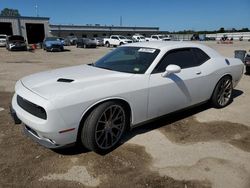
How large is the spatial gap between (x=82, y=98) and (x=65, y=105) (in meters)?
0.25

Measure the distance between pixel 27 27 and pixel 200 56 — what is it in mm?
49612

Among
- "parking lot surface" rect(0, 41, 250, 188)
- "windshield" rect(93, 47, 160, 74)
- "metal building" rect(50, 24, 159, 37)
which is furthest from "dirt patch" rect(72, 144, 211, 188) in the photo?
"metal building" rect(50, 24, 159, 37)

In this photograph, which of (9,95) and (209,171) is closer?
(209,171)

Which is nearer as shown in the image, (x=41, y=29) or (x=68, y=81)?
(x=68, y=81)

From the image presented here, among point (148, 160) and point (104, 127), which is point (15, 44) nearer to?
point (104, 127)

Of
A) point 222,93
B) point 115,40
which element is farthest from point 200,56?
point 115,40

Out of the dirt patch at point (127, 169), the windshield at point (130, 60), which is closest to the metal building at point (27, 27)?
the windshield at point (130, 60)

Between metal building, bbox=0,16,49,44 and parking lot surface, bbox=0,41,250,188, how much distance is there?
153 feet

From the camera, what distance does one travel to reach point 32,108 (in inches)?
132

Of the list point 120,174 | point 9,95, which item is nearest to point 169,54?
point 120,174

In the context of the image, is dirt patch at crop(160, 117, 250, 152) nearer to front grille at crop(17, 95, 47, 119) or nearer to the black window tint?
the black window tint

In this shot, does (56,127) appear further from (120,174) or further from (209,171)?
(209,171)

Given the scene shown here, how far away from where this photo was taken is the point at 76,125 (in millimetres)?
3303

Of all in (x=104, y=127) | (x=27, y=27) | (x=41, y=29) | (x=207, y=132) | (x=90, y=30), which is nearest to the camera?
(x=104, y=127)
